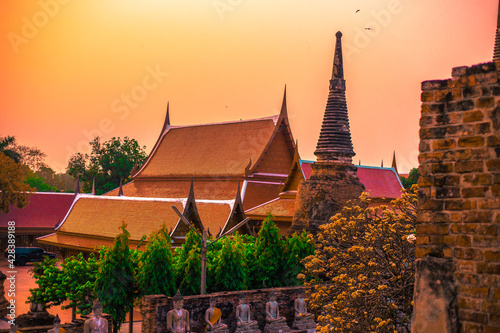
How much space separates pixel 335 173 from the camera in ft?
72.4

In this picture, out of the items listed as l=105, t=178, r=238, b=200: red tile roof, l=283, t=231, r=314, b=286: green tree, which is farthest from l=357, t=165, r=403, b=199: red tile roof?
l=283, t=231, r=314, b=286: green tree

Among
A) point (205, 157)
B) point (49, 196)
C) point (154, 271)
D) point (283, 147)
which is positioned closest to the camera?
point (154, 271)

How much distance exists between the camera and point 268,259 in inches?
730

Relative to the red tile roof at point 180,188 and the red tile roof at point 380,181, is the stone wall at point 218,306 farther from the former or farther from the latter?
the red tile roof at point 380,181

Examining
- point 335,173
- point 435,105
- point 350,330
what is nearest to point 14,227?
point 335,173

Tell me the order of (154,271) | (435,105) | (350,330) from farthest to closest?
(154,271) < (350,330) < (435,105)

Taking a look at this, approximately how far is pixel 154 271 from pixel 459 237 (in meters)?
11.6

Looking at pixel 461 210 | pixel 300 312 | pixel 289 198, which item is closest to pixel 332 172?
pixel 289 198

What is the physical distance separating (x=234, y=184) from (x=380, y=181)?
323 inches

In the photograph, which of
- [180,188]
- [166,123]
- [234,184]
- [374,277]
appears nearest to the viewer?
[374,277]

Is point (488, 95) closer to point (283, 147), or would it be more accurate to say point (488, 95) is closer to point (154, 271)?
point (154, 271)

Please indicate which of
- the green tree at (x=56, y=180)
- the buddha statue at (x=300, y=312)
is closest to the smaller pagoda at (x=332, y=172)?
the buddha statue at (x=300, y=312)

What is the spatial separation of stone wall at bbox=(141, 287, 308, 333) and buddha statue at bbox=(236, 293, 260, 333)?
19 centimetres

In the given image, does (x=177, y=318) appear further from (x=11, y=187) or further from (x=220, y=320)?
(x=11, y=187)
